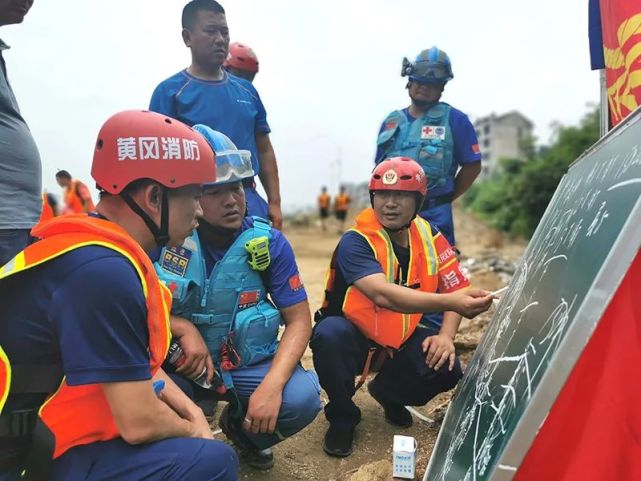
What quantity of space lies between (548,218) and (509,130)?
78297 mm

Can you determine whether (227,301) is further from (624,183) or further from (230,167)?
(624,183)

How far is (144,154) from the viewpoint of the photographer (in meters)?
1.95

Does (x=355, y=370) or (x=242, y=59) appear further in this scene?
(x=242, y=59)

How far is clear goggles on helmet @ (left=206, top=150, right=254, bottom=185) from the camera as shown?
2807 mm

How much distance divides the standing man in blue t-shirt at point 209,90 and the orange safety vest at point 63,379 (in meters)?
2.17

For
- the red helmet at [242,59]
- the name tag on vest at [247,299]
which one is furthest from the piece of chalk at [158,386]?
the red helmet at [242,59]

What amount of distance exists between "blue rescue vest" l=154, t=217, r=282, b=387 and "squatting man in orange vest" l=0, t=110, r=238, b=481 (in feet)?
2.93

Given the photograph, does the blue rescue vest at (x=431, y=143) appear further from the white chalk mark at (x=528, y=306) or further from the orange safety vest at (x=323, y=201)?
the orange safety vest at (x=323, y=201)

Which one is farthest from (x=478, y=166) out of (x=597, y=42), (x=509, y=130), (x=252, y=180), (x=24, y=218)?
(x=509, y=130)

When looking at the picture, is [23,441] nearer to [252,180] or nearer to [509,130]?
[252,180]

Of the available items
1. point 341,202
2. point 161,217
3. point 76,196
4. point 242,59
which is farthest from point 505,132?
point 161,217

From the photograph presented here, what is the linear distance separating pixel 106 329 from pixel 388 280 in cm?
194

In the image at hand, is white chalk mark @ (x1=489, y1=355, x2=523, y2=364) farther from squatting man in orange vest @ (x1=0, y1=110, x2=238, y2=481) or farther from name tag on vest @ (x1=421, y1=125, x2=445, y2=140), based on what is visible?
name tag on vest @ (x1=421, y1=125, x2=445, y2=140)

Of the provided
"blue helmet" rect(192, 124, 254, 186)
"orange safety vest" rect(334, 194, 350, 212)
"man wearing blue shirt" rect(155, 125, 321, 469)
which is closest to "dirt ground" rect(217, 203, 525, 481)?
"man wearing blue shirt" rect(155, 125, 321, 469)
